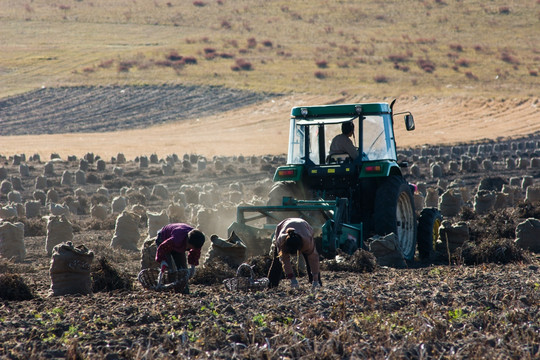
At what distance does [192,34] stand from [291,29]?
36.5 ft

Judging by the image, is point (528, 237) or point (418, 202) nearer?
point (528, 237)

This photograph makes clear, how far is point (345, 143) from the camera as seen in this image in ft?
38.9

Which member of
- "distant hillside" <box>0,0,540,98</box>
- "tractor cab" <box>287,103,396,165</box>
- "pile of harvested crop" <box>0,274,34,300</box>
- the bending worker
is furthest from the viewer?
"distant hillside" <box>0,0,540,98</box>

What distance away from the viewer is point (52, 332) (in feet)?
21.8

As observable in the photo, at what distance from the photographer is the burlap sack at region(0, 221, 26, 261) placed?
12.7 metres

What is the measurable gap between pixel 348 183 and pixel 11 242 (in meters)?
5.21

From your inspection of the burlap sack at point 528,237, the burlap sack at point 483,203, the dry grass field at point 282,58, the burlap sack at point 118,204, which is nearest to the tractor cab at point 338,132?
the burlap sack at point 528,237

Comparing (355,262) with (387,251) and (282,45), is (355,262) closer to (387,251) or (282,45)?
(387,251)

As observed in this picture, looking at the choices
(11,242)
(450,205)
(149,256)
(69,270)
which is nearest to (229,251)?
(149,256)

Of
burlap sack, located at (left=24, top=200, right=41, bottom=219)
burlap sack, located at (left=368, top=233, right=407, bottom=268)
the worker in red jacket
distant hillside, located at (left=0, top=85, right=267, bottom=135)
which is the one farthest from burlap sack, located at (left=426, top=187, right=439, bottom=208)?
distant hillside, located at (left=0, top=85, right=267, bottom=135)

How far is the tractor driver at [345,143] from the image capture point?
11852 millimetres

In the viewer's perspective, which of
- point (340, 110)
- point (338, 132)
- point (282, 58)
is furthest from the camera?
point (282, 58)

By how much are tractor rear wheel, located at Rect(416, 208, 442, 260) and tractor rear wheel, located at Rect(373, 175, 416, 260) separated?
0.59ft

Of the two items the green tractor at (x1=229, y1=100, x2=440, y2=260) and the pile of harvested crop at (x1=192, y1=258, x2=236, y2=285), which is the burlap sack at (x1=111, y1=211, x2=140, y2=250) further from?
the pile of harvested crop at (x1=192, y1=258, x2=236, y2=285)
